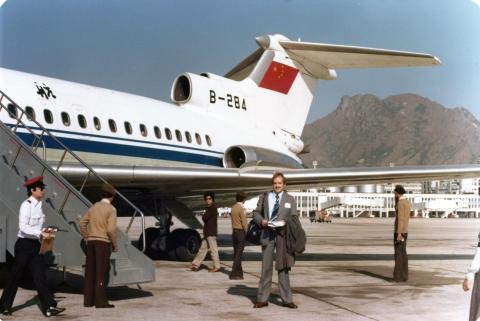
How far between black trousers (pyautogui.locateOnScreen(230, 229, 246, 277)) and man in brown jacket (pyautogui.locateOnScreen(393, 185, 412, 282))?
2.80 m

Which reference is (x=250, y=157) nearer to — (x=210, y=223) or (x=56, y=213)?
(x=210, y=223)

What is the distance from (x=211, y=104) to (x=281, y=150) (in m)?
3.01

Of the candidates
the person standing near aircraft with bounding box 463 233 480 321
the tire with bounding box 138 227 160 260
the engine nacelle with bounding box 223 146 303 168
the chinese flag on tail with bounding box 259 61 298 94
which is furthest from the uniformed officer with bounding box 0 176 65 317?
the chinese flag on tail with bounding box 259 61 298 94

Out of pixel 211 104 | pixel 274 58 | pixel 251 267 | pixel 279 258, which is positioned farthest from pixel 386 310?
pixel 274 58

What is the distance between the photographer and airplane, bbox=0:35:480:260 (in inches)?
529

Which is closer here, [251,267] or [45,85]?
[45,85]

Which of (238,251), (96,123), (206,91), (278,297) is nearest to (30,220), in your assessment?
(278,297)

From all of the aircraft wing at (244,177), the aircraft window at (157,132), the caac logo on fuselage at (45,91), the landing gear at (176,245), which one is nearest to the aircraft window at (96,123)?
the caac logo on fuselage at (45,91)

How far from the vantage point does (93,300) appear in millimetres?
8523

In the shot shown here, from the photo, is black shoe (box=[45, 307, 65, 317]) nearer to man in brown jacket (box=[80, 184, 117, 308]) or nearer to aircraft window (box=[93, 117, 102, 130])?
man in brown jacket (box=[80, 184, 117, 308])

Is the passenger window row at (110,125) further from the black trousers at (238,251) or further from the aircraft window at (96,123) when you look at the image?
the black trousers at (238,251)

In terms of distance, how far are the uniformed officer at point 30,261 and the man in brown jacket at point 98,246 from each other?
2.11 feet

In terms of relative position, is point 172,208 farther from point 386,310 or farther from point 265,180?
point 386,310

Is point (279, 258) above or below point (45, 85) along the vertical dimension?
below
